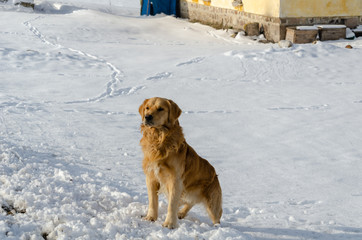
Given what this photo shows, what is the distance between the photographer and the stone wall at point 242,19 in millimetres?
16156

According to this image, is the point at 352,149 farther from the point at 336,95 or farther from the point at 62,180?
the point at 62,180

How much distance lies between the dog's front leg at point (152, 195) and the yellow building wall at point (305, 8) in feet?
40.4

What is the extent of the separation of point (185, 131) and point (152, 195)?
12.2ft

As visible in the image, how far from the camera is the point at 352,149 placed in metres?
7.73

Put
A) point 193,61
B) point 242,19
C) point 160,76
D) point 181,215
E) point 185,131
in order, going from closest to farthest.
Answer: point 181,215 < point 185,131 < point 160,76 < point 193,61 < point 242,19

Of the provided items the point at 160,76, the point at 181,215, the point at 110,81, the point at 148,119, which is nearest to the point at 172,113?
the point at 148,119

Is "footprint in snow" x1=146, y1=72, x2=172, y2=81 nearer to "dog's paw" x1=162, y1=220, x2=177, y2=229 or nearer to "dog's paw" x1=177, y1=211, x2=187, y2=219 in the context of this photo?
"dog's paw" x1=177, y1=211, x2=187, y2=219

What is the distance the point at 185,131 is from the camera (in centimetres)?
837

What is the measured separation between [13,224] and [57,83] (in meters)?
7.39

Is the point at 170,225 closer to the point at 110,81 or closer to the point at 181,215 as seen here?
the point at 181,215

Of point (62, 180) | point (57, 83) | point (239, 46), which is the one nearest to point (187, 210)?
point (62, 180)

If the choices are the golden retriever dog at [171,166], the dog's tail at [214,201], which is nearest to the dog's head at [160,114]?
the golden retriever dog at [171,166]

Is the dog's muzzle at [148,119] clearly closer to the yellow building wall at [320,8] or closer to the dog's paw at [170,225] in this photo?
the dog's paw at [170,225]

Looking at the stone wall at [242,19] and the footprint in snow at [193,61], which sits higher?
the stone wall at [242,19]
